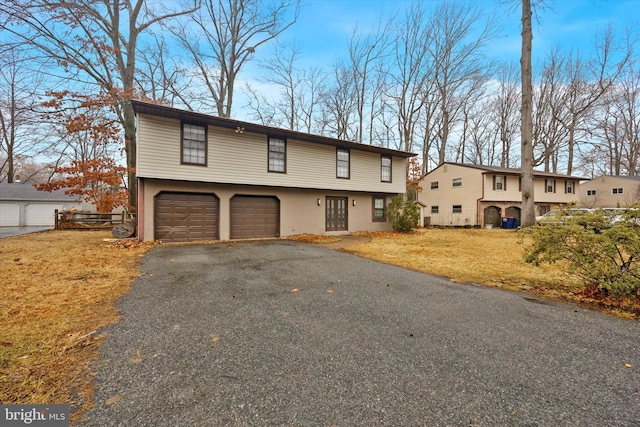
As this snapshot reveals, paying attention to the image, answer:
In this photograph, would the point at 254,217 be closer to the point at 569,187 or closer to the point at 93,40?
the point at 93,40

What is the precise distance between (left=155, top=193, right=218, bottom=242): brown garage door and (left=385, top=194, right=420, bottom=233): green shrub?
9.39m

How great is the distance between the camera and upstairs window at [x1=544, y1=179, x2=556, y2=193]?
23.4 meters

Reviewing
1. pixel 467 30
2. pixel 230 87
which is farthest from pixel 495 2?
pixel 230 87

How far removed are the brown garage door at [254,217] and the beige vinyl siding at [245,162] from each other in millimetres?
997

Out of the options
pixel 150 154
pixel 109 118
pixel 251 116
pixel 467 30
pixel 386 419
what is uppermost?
pixel 467 30

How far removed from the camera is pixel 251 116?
68.4ft

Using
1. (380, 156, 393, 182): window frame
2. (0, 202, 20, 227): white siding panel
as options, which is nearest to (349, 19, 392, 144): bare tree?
(380, 156, 393, 182): window frame

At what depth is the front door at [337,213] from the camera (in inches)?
547

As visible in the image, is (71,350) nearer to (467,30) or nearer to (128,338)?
(128,338)

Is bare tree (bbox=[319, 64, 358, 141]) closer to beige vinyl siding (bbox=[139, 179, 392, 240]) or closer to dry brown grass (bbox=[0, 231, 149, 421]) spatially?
beige vinyl siding (bbox=[139, 179, 392, 240])

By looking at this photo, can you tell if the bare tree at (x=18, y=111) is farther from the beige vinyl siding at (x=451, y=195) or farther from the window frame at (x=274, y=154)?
the beige vinyl siding at (x=451, y=195)

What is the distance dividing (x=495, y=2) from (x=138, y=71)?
67.3ft

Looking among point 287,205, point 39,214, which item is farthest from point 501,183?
point 39,214

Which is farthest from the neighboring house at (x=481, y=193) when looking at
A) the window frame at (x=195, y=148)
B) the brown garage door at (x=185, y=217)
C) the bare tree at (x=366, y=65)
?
the window frame at (x=195, y=148)
